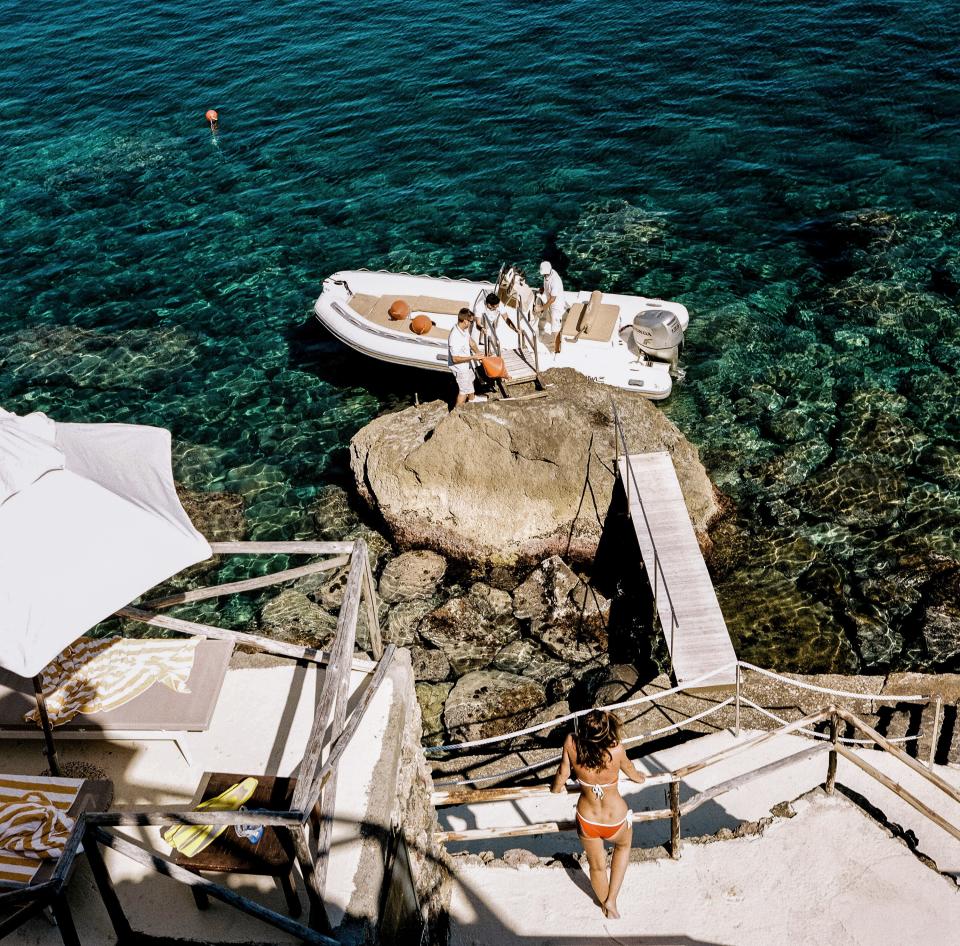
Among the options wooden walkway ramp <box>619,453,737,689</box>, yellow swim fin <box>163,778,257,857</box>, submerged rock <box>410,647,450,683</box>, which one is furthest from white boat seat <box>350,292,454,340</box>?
yellow swim fin <box>163,778,257,857</box>

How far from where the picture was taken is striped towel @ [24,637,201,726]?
6.58m

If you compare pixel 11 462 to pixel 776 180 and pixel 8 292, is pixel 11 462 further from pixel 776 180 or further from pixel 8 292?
pixel 776 180

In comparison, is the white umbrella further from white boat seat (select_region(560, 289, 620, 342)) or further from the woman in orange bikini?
white boat seat (select_region(560, 289, 620, 342))

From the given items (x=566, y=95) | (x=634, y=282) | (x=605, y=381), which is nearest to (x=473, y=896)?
(x=605, y=381)

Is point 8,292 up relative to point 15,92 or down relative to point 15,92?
down

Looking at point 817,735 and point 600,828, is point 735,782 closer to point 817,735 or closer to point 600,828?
point 600,828

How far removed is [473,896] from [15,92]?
1175 inches

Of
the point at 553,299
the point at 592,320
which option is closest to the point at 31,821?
the point at 553,299

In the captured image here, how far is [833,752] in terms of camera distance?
24.2 ft

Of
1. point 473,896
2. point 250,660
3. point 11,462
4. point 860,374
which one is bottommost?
point 860,374

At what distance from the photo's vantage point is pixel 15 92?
28.4 metres

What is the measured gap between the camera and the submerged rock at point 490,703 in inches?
420

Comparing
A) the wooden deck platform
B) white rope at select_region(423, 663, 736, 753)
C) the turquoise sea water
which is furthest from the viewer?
the wooden deck platform

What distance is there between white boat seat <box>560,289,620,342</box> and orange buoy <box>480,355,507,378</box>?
210 cm
